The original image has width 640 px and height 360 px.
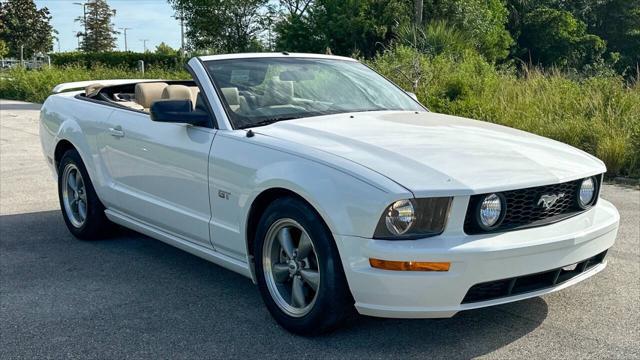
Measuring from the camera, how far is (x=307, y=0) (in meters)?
47.9

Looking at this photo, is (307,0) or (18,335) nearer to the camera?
(18,335)

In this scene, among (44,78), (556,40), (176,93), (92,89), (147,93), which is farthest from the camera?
(556,40)

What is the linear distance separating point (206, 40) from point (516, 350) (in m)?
46.2

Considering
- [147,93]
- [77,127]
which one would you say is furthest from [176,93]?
[77,127]

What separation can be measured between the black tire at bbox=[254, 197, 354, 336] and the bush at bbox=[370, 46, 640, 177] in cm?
681

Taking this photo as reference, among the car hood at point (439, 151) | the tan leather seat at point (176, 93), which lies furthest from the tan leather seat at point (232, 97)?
the tan leather seat at point (176, 93)

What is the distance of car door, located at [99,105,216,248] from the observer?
13.8 ft

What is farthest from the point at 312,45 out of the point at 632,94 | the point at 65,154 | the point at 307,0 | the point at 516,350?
the point at 516,350

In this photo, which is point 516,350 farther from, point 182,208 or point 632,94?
point 632,94

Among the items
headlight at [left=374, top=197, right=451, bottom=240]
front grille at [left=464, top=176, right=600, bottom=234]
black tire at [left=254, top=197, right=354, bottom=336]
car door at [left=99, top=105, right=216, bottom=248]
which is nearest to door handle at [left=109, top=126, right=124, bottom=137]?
car door at [left=99, top=105, right=216, bottom=248]

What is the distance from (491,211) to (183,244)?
2104 mm

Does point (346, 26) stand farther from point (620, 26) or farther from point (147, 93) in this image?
point (620, 26)

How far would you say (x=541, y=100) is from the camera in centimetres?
1210

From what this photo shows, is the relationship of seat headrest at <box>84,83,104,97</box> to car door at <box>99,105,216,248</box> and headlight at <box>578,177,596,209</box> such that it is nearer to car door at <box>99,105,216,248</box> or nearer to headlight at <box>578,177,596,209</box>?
car door at <box>99,105,216,248</box>
